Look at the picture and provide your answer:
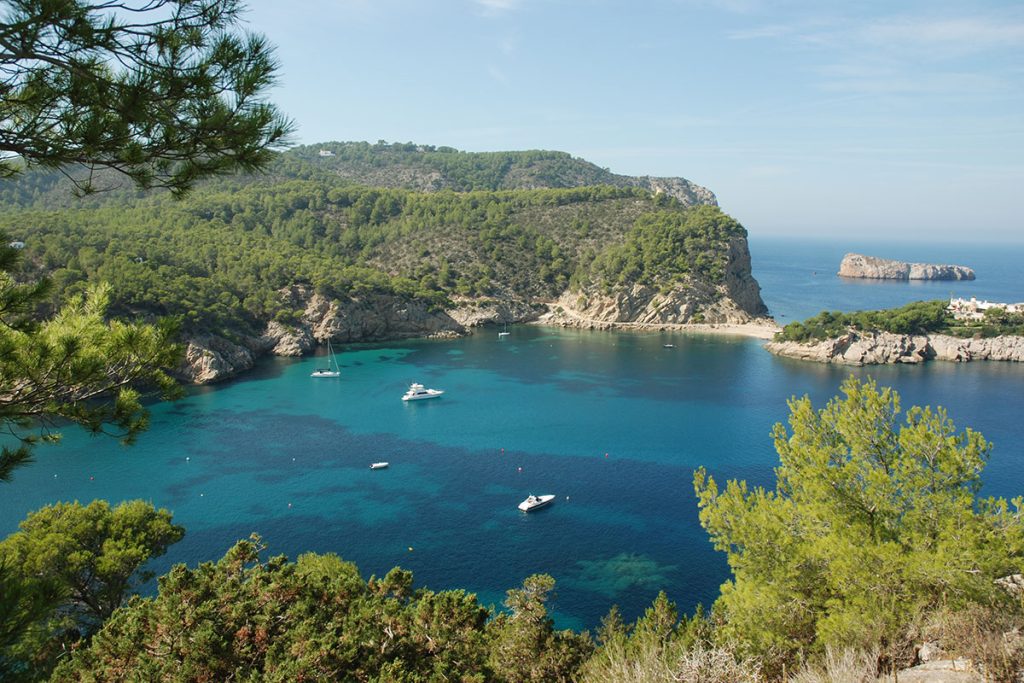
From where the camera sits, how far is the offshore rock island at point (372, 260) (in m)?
45.7

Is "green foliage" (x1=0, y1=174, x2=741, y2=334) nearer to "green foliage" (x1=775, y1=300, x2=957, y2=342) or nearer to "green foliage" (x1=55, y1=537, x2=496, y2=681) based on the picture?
"green foliage" (x1=775, y1=300, x2=957, y2=342)

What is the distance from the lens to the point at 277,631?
963 centimetres

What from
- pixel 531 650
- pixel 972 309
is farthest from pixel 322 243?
pixel 531 650

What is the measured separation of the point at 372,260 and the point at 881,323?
5130cm

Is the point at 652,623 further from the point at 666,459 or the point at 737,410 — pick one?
the point at 737,410

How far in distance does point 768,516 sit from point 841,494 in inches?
40.4

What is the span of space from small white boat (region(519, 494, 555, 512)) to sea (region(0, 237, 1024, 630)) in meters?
0.37

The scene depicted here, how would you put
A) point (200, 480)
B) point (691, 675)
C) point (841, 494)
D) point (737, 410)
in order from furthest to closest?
point (737, 410)
point (200, 480)
point (841, 494)
point (691, 675)

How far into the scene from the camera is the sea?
20500mm

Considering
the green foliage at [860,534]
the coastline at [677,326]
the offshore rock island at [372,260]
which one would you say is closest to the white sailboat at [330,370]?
the offshore rock island at [372,260]

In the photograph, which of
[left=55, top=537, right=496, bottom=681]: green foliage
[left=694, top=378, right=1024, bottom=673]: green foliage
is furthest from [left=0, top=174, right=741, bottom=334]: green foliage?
[left=694, top=378, right=1024, bottom=673]: green foliage

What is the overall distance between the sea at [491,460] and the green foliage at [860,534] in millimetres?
9595

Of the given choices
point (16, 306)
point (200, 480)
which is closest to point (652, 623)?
point (16, 306)

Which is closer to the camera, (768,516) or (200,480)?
(768,516)
